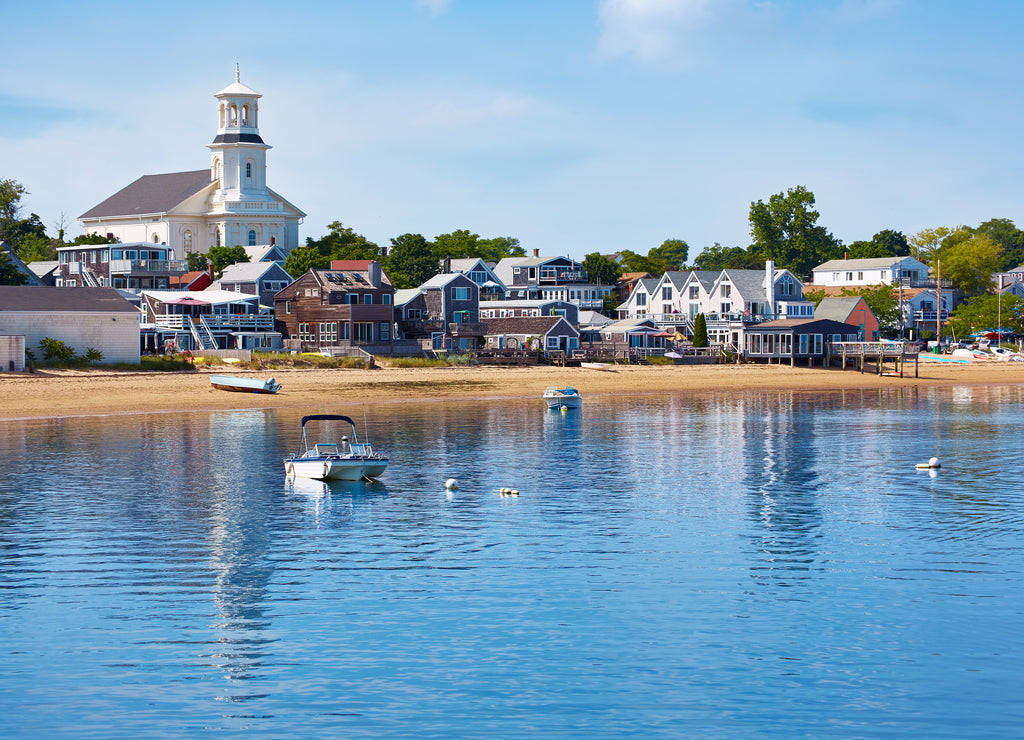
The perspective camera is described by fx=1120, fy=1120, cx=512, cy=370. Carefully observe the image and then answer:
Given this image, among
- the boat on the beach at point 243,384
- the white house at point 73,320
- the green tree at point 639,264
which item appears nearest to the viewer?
the boat on the beach at point 243,384

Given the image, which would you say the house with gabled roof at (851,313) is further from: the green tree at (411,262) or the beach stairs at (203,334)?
the beach stairs at (203,334)

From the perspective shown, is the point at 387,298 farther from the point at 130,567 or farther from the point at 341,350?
the point at 130,567

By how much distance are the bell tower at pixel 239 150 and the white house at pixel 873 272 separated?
3270 inches

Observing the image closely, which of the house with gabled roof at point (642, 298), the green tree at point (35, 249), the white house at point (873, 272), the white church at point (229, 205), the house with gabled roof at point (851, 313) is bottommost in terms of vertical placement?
the house with gabled roof at point (851, 313)

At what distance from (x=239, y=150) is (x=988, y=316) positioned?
103 meters

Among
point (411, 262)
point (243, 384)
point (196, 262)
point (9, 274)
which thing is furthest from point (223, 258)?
point (243, 384)

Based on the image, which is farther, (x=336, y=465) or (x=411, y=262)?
(x=411, y=262)

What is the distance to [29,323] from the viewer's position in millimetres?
77312

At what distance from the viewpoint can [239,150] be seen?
6245 inches

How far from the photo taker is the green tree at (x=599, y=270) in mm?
156875

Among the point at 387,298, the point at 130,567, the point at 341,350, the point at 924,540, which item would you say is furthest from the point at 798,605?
the point at 387,298

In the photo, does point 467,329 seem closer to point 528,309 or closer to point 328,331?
point 328,331

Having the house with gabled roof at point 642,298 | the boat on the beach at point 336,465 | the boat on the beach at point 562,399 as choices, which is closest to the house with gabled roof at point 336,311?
the boat on the beach at point 562,399

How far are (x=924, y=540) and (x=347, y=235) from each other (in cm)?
13352
